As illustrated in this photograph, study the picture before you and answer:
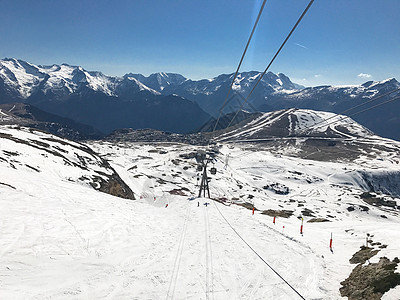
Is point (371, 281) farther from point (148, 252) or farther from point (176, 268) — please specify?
point (148, 252)

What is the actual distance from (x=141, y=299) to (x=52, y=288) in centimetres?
377

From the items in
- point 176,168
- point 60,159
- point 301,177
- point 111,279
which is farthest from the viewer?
point 301,177

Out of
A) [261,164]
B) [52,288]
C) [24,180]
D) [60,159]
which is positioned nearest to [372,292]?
[52,288]

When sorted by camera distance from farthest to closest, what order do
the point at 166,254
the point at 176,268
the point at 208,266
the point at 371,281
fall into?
1. the point at 166,254
2. the point at 208,266
3. the point at 176,268
4. the point at 371,281

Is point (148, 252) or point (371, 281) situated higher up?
point (371, 281)

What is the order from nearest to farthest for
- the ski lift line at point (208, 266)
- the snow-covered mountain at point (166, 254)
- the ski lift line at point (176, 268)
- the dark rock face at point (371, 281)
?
1. the dark rock face at point (371, 281)
2. the snow-covered mountain at point (166, 254)
3. the ski lift line at point (176, 268)
4. the ski lift line at point (208, 266)

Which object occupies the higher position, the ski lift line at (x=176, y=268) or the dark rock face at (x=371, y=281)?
the dark rock face at (x=371, y=281)

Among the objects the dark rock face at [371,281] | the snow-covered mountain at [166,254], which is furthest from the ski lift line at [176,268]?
the dark rock face at [371,281]

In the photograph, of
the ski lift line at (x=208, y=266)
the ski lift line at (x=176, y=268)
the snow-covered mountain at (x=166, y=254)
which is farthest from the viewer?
the ski lift line at (x=208, y=266)

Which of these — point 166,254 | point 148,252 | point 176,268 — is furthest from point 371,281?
point 148,252

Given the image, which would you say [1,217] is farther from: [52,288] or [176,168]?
[176,168]

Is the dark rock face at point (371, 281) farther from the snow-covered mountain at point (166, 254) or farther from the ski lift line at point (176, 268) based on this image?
the ski lift line at point (176, 268)

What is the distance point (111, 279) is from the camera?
36.7 feet

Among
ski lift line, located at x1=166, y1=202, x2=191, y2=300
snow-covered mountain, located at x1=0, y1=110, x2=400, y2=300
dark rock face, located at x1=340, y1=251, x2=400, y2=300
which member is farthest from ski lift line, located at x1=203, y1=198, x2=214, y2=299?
dark rock face, located at x1=340, y1=251, x2=400, y2=300
